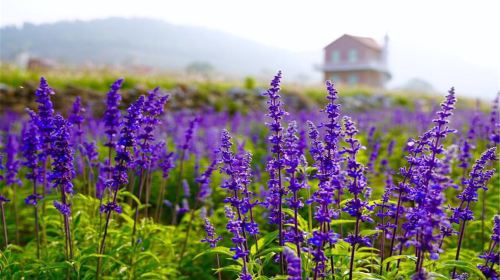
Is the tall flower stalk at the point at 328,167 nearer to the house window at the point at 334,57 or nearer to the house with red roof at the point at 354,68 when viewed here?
the house with red roof at the point at 354,68

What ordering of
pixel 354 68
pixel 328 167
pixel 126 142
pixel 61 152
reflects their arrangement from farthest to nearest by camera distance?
pixel 354 68, pixel 126 142, pixel 61 152, pixel 328 167

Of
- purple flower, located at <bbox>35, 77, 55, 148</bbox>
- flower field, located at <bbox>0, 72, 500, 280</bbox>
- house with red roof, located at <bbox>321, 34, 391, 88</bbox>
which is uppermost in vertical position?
house with red roof, located at <bbox>321, 34, 391, 88</bbox>

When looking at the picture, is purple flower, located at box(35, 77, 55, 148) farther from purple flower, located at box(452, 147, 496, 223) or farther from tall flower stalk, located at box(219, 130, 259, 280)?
purple flower, located at box(452, 147, 496, 223)

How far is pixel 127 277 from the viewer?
535 centimetres

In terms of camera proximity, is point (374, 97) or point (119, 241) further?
point (374, 97)

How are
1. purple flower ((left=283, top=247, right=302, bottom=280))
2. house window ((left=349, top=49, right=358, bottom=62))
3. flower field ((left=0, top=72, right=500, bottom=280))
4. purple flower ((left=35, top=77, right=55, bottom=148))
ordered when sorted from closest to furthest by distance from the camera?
purple flower ((left=283, top=247, right=302, bottom=280)) < flower field ((left=0, top=72, right=500, bottom=280)) < purple flower ((left=35, top=77, right=55, bottom=148)) < house window ((left=349, top=49, right=358, bottom=62))

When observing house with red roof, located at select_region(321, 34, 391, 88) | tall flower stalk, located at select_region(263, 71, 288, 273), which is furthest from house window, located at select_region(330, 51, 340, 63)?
tall flower stalk, located at select_region(263, 71, 288, 273)

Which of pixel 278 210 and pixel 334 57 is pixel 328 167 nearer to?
pixel 278 210

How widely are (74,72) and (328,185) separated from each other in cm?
2950

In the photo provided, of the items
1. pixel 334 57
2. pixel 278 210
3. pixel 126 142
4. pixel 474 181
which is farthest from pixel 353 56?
pixel 278 210

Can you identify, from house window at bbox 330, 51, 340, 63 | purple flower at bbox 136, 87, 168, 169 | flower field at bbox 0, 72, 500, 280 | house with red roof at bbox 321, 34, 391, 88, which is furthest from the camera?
house window at bbox 330, 51, 340, 63

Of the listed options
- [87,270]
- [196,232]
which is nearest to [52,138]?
[87,270]

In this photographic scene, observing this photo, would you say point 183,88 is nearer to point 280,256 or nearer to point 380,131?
point 380,131

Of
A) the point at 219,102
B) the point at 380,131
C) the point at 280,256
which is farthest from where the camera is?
the point at 219,102
